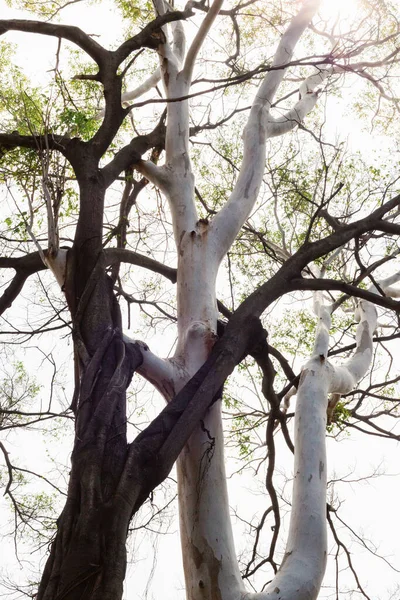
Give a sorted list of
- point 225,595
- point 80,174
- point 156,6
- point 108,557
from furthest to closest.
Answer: point 156,6
point 80,174
point 225,595
point 108,557

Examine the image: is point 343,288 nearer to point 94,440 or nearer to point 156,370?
point 156,370

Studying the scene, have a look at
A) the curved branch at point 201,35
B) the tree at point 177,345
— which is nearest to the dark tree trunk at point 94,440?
the tree at point 177,345

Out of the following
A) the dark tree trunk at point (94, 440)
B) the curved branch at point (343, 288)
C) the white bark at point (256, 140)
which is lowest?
the dark tree trunk at point (94, 440)

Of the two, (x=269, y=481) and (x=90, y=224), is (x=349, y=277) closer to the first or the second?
(x=269, y=481)

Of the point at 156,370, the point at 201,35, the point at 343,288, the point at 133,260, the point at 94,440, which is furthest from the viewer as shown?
the point at 201,35

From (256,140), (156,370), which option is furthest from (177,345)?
(256,140)

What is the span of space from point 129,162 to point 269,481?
112 inches

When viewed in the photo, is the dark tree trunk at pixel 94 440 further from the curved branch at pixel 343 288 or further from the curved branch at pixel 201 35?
the curved branch at pixel 201 35

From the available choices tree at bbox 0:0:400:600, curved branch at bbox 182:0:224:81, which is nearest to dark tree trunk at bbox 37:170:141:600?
tree at bbox 0:0:400:600

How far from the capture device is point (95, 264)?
429cm

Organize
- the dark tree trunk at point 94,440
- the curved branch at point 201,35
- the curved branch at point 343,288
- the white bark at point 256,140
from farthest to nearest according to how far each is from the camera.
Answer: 1. the curved branch at point 201,35
2. the white bark at point 256,140
3. the curved branch at point 343,288
4. the dark tree trunk at point 94,440

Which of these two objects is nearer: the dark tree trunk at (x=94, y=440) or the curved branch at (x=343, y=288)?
the dark tree trunk at (x=94, y=440)

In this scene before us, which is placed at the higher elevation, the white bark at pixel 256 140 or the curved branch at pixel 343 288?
the white bark at pixel 256 140

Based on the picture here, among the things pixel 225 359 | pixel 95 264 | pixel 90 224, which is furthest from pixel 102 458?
pixel 90 224
